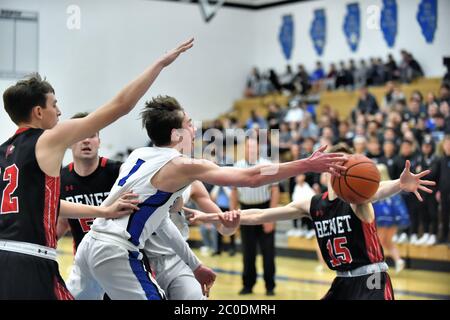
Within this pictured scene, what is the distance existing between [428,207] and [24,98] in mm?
9140

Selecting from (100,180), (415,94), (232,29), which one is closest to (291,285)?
(100,180)

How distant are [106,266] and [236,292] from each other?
5.62 m

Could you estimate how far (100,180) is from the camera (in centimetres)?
530

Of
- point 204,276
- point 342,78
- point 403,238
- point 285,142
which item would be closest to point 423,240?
point 403,238

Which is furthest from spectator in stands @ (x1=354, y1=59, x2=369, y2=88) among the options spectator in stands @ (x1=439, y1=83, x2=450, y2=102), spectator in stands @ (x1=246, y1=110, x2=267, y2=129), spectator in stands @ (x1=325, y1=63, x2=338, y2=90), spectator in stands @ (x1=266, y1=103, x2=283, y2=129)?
spectator in stands @ (x1=439, y1=83, x2=450, y2=102)

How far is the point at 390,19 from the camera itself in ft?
67.5

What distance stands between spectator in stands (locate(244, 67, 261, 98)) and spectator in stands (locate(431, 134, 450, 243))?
41.3 ft

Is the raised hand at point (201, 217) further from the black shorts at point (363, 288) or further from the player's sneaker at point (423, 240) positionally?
the player's sneaker at point (423, 240)

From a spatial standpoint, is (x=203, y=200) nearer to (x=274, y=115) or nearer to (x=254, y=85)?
(x=274, y=115)

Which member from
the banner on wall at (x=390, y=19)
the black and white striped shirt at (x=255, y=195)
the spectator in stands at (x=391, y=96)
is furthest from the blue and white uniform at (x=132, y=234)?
the banner on wall at (x=390, y=19)

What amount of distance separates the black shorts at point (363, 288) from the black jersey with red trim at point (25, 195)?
2001 millimetres

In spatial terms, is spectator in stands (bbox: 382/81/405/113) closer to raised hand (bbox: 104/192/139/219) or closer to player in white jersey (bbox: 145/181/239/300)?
player in white jersey (bbox: 145/181/239/300)

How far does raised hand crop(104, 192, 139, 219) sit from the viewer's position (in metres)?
4.07

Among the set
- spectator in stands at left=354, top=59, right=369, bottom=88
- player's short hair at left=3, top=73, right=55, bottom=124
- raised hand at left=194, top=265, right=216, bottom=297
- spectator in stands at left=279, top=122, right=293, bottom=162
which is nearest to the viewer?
player's short hair at left=3, top=73, right=55, bottom=124
